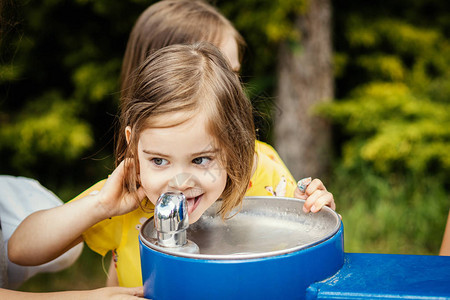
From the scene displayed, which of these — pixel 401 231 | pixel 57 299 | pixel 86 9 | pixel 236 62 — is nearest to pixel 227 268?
pixel 57 299

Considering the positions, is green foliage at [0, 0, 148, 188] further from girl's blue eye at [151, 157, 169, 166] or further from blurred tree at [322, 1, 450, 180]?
girl's blue eye at [151, 157, 169, 166]

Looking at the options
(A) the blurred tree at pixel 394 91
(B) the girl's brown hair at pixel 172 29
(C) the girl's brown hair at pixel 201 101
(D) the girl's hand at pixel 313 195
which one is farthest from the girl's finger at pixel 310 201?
(A) the blurred tree at pixel 394 91

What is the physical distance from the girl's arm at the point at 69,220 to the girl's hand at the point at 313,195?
367 mm

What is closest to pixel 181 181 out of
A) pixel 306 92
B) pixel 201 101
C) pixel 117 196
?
pixel 201 101

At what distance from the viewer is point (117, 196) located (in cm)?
103

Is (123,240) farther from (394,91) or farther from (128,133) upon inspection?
(394,91)

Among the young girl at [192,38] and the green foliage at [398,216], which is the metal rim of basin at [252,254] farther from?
the green foliage at [398,216]

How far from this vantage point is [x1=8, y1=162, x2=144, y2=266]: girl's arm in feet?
3.35

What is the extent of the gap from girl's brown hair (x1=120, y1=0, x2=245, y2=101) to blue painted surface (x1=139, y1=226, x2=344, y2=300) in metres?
0.74

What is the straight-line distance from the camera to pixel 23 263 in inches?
42.6

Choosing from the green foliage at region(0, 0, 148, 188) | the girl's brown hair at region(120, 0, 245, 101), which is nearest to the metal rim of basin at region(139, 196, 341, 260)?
the girl's brown hair at region(120, 0, 245, 101)

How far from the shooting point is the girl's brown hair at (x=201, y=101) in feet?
2.83

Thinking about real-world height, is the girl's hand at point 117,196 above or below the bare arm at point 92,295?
above

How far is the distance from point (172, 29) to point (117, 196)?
1.93 ft
